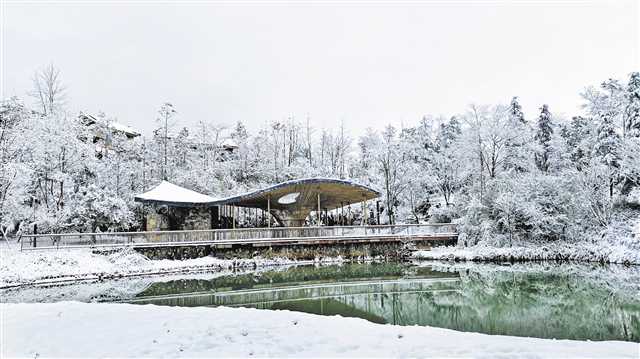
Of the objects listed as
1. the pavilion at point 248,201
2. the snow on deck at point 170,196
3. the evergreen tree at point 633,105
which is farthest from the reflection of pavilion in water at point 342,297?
the evergreen tree at point 633,105

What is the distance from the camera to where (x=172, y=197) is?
94.2 feet

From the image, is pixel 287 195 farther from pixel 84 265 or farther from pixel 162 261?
pixel 84 265

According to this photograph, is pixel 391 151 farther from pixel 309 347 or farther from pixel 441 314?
pixel 309 347

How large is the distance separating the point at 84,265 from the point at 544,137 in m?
39.6

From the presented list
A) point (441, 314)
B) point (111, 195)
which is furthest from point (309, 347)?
point (111, 195)

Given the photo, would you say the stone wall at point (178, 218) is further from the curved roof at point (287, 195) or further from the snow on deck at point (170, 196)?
the curved roof at point (287, 195)

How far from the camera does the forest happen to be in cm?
2611

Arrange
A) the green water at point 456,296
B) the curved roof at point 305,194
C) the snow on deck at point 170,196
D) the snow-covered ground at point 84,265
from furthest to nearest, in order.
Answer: the snow on deck at point 170,196 → the curved roof at point 305,194 → the snow-covered ground at point 84,265 → the green water at point 456,296

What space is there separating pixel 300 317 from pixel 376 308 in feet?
13.1

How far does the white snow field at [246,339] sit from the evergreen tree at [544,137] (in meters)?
36.9

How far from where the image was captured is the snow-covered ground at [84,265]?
→ 18.2 metres

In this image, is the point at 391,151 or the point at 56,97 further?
the point at 391,151

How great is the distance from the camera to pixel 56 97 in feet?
110

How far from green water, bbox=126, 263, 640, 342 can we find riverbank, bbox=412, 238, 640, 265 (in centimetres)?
317
